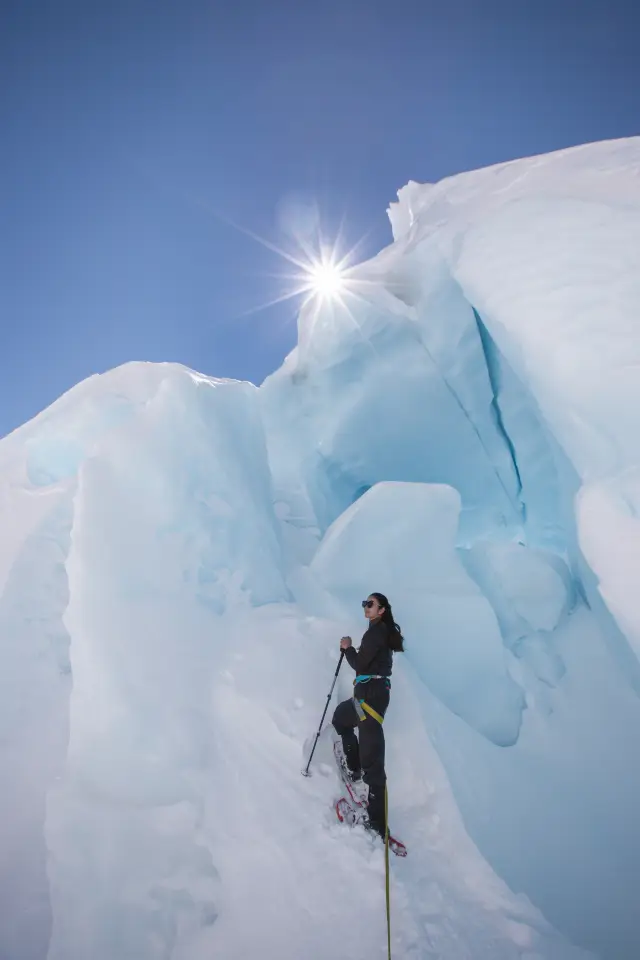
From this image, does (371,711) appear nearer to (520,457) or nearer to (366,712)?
(366,712)

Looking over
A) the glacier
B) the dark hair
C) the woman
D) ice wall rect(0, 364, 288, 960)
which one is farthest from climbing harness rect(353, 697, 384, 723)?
ice wall rect(0, 364, 288, 960)

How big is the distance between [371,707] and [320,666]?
→ 2.61 feet

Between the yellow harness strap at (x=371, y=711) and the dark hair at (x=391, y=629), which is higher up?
the dark hair at (x=391, y=629)

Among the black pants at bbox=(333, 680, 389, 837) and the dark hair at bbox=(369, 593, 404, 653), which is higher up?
the dark hair at bbox=(369, 593, 404, 653)

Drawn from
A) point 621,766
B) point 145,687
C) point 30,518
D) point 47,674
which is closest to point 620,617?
point 621,766

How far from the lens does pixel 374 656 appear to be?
301cm

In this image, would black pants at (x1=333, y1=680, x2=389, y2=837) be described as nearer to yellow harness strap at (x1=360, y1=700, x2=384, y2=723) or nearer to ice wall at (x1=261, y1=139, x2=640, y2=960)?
yellow harness strap at (x1=360, y1=700, x2=384, y2=723)

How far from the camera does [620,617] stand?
3.21 m

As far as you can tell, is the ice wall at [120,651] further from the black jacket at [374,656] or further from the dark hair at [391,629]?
the dark hair at [391,629]

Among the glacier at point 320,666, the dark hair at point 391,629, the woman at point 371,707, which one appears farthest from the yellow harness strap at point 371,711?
the glacier at point 320,666

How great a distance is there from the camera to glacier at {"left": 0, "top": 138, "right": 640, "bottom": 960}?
246cm

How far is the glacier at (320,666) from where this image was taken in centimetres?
246

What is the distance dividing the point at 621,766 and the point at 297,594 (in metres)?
3.18

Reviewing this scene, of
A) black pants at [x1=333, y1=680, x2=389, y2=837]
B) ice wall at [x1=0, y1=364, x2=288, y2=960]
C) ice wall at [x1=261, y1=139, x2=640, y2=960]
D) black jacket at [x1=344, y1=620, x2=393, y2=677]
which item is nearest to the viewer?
ice wall at [x1=0, y1=364, x2=288, y2=960]
